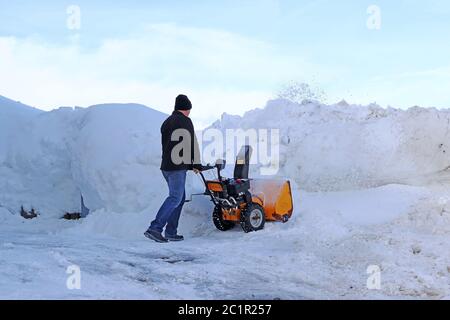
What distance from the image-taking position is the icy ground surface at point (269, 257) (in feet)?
15.7

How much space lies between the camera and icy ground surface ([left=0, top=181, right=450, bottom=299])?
4.79 meters

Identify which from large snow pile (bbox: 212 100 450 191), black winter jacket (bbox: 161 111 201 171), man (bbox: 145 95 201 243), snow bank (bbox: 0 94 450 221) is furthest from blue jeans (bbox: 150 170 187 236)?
large snow pile (bbox: 212 100 450 191)

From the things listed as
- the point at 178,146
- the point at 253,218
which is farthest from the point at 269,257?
the point at 178,146

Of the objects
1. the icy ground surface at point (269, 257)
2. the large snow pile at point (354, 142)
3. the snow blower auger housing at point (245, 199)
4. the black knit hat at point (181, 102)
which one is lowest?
the icy ground surface at point (269, 257)

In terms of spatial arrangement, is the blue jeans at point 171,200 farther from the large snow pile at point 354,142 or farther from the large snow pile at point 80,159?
the large snow pile at point 354,142

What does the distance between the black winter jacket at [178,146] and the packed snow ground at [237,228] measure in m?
1.03

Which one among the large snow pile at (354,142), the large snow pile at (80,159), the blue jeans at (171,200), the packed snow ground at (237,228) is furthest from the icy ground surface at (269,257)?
the large snow pile at (354,142)

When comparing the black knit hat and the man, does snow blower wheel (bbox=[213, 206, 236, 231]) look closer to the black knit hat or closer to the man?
the man

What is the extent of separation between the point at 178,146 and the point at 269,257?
198 cm

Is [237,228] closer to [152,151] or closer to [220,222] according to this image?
[220,222]

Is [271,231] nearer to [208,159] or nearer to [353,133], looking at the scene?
[208,159]

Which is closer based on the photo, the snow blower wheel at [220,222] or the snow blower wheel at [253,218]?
the snow blower wheel at [253,218]

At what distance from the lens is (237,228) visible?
26.3 feet
